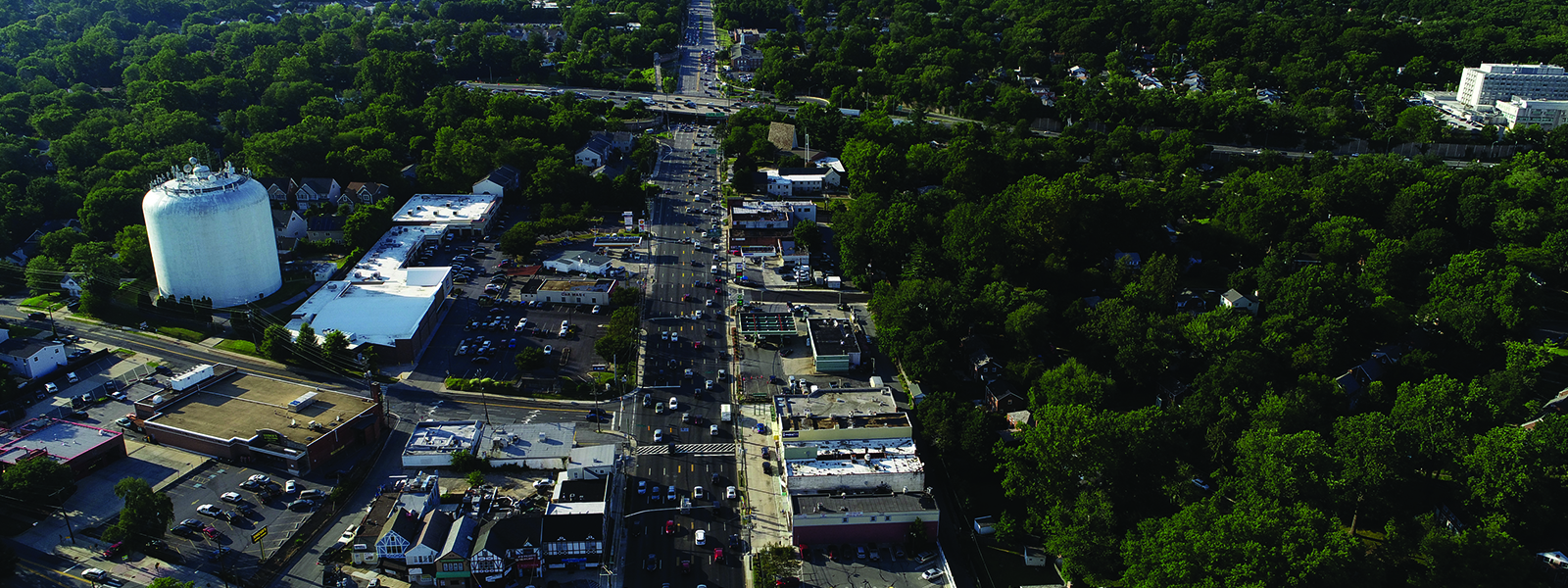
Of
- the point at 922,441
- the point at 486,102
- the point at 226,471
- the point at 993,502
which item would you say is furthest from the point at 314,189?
the point at 993,502

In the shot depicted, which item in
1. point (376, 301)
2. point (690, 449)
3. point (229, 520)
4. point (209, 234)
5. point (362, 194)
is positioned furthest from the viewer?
point (362, 194)

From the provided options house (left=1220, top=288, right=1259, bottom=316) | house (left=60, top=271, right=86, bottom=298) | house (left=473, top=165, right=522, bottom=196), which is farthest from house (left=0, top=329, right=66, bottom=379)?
house (left=1220, top=288, right=1259, bottom=316)

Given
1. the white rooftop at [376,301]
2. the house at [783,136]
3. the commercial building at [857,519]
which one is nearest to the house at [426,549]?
the commercial building at [857,519]

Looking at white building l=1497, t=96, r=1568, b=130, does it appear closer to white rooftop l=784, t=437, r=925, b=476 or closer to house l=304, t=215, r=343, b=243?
white rooftop l=784, t=437, r=925, b=476

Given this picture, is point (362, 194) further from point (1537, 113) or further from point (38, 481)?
point (1537, 113)

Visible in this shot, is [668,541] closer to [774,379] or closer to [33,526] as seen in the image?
[774,379]

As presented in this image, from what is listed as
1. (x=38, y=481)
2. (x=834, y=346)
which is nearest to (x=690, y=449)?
(x=834, y=346)
